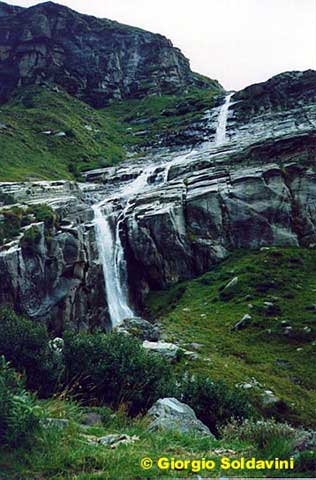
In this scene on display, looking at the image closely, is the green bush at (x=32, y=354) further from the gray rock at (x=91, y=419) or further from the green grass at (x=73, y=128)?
the green grass at (x=73, y=128)

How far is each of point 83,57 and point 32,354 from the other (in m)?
125

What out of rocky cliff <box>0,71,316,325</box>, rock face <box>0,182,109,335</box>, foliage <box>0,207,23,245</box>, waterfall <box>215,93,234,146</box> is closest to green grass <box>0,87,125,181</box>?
rocky cliff <box>0,71,316,325</box>

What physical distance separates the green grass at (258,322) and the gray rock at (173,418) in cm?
818

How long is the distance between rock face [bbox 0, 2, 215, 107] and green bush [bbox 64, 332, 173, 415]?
11405cm

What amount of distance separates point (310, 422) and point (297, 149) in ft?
129

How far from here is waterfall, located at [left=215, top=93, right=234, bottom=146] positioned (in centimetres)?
7771

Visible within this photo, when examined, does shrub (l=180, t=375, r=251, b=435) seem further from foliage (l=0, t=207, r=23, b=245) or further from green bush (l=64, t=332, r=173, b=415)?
foliage (l=0, t=207, r=23, b=245)

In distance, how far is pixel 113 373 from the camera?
12602 mm

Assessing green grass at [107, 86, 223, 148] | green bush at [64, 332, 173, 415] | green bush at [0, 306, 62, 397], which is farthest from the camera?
green grass at [107, 86, 223, 148]

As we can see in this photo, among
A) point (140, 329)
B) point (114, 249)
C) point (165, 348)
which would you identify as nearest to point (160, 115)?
point (114, 249)

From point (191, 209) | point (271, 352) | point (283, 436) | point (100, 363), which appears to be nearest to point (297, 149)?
point (191, 209)

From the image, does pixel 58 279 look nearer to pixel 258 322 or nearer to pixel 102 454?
pixel 258 322

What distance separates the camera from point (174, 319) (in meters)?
31.7

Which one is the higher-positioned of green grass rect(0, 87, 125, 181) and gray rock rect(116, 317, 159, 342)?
green grass rect(0, 87, 125, 181)
